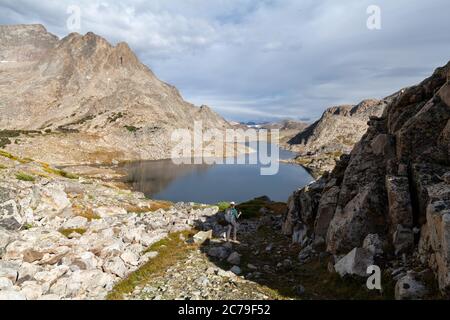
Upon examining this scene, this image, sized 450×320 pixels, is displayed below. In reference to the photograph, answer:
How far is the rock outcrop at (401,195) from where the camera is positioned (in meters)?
14.9

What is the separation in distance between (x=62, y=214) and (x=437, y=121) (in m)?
31.6

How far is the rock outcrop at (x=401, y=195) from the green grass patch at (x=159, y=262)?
9179 mm

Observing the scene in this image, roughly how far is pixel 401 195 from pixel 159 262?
559 inches

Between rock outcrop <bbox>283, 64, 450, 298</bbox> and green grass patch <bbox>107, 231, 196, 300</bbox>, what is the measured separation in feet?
30.1

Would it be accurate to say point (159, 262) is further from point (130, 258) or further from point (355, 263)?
point (355, 263)

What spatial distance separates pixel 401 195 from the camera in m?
17.8

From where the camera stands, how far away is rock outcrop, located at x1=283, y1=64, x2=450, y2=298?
14.9 m

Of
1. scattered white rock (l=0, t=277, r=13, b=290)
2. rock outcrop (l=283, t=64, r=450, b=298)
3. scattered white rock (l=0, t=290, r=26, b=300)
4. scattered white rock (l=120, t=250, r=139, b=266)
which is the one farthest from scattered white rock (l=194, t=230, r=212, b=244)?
scattered white rock (l=0, t=290, r=26, b=300)

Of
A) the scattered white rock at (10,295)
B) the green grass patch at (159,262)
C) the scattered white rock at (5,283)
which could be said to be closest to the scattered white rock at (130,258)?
the green grass patch at (159,262)

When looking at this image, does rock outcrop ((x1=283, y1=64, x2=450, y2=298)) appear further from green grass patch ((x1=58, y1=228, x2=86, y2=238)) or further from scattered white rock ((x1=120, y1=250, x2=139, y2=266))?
green grass patch ((x1=58, y1=228, x2=86, y2=238))

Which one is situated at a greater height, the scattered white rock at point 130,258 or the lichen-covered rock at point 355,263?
the lichen-covered rock at point 355,263

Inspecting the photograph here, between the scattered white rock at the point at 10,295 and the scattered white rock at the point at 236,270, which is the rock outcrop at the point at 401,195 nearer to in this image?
the scattered white rock at the point at 236,270

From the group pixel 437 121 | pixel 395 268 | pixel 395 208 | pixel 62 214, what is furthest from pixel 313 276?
pixel 62 214
